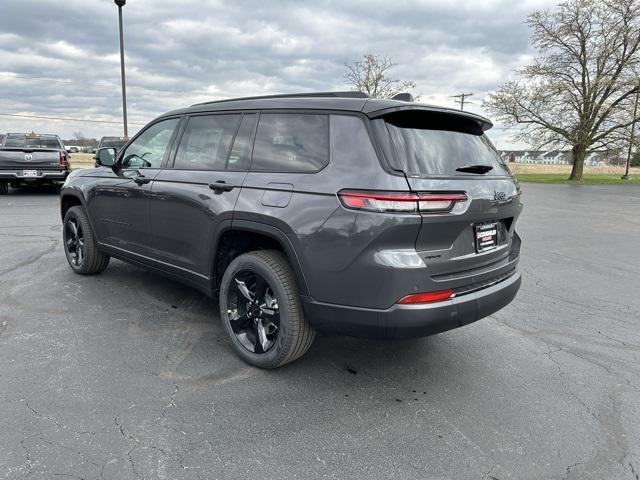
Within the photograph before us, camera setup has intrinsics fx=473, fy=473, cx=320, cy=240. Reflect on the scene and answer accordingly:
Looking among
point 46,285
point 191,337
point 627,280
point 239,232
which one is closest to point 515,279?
point 239,232

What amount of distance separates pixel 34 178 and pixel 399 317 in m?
13.3

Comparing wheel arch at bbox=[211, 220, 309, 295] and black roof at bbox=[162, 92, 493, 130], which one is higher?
black roof at bbox=[162, 92, 493, 130]

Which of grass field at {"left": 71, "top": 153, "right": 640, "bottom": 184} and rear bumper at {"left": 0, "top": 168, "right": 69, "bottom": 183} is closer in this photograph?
rear bumper at {"left": 0, "top": 168, "right": 69, "bottom": 183}

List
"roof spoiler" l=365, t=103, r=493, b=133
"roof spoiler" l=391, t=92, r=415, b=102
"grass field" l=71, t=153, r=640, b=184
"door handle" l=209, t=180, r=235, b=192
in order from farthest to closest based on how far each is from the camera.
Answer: "grass field" l=71, t=153, r=640, b=184 → "door handle" l=209, t=180, r=235, b=192 → "roof spoiler" l=391, t=92, r=415, b=102 → "roof spoiler" l=365, t=103, r=493, b=133

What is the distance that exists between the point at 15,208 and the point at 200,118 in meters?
9.14

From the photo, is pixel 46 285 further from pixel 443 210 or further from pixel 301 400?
pixel 443 210

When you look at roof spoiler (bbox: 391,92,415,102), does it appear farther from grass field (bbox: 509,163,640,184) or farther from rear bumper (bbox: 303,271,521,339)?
grass field (bbox: 509,163,640,184)

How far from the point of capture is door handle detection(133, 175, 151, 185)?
13.4 ft

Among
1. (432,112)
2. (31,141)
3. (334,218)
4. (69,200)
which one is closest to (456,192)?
(432,112)

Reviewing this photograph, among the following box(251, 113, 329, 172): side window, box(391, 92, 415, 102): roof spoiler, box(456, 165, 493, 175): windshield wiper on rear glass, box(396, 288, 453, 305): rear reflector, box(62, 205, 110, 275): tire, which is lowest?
box(62, 205, 110, 275): tire

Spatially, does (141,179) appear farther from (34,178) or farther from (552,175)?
(552,175)

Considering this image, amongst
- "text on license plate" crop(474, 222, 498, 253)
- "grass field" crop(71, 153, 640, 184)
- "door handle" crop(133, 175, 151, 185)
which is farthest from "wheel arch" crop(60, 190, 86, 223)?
"grass field" crop(71, 153, 640, 184)

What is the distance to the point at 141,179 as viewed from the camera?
415 centimetres

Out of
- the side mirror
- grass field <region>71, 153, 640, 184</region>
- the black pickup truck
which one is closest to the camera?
the side mirror
